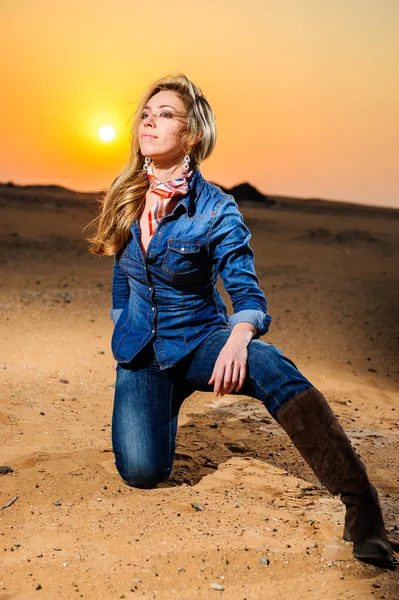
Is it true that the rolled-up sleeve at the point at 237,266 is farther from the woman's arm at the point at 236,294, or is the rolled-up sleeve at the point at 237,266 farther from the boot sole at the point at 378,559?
the boot sole at the point at 378,559

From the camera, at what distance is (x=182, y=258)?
309 cm

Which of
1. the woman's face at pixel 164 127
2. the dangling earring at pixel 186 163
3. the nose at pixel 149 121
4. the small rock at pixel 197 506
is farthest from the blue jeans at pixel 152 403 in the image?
the nose at pixel 149 121

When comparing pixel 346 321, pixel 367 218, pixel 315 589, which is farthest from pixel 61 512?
pixel 367 218

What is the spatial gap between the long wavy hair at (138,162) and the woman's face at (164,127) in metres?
0.03

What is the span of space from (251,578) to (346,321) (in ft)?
14.7

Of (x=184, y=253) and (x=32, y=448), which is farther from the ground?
(x=184, y=253)

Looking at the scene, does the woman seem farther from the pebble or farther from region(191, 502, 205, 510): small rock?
the pebble

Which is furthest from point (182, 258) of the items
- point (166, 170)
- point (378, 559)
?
point (378, 559)

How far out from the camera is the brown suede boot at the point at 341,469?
2.61 m

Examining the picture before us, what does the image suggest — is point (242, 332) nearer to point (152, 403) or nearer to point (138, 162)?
point (152, 403)

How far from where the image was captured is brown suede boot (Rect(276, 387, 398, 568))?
8.56 feet

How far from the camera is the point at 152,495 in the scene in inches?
122

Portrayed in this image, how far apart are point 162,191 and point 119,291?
2.22 feet

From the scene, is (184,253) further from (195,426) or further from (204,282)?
(195,426)
